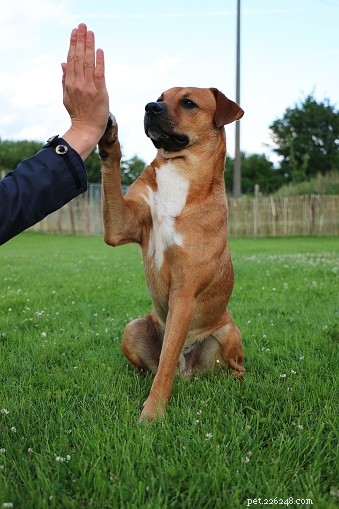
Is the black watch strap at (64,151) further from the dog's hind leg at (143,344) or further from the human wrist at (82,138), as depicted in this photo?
the dog's hind leg at (143,344)

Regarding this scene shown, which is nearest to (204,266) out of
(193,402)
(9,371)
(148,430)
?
(193,402)

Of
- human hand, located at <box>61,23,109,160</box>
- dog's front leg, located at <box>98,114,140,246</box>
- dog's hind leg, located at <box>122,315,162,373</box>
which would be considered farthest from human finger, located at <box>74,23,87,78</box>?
dog's hind leg, located at <box>122,315,162,373</box>

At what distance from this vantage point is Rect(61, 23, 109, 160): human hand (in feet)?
7.09

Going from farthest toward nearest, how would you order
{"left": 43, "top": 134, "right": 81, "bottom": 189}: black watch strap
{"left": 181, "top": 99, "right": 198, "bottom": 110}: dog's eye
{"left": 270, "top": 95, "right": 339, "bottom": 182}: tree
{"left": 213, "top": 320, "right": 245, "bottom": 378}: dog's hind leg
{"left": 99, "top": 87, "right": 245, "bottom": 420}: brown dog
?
{"left": 270, "top": 95, "right": 339, "bottom": 182}: tree, {"left": 213, "top": 320, "right": 245, "bottom": 378}: dog's hind leg, {"left": 181, "top": 99, "right": 198, "bottom": 110}: dog's eye, {"left": 99, "top": 87, "right": 245, "bottom": 420}: brown dog, {"left": 43, "top": 134, "right": 81, "bottom": 189}: black watch strap

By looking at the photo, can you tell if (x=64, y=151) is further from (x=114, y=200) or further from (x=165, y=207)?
(x=165, y=207)

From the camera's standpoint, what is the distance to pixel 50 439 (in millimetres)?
2682

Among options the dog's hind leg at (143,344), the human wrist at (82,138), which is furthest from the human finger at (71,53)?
the dog's hind leg at (143,344)

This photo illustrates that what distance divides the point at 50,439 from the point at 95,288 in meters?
5.53

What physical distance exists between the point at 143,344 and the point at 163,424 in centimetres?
116

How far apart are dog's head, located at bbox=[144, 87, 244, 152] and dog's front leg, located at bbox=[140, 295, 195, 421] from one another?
109 centimetres

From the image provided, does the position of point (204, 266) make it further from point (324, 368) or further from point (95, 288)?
point (95, 288)

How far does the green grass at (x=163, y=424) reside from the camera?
2.16 meters

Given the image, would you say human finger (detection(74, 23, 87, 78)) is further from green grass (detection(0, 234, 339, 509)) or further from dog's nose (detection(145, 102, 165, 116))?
green grass (detection(0, 234, 339, 509))

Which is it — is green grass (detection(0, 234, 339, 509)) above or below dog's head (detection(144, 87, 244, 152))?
below
